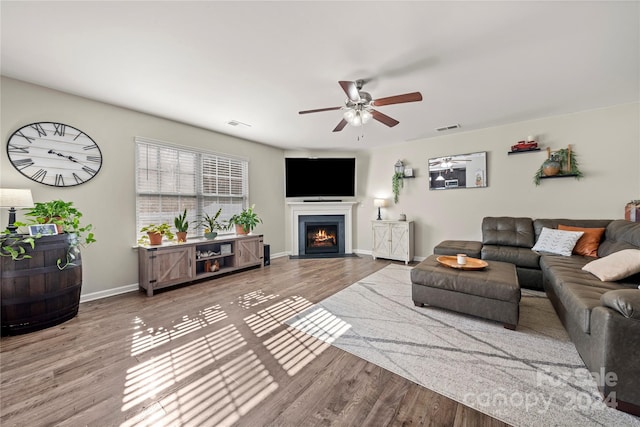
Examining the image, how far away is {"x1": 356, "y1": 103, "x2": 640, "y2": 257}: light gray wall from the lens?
11.6ft

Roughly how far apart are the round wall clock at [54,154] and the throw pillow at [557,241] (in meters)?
6.31

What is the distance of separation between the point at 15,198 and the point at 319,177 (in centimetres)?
473

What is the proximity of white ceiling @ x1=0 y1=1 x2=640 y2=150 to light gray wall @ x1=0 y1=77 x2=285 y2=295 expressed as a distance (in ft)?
0.66

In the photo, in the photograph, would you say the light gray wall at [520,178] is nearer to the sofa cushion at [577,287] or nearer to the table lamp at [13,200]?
the sofa cushion at [577,287]

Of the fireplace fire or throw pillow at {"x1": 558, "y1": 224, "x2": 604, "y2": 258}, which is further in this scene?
the fireplace fire

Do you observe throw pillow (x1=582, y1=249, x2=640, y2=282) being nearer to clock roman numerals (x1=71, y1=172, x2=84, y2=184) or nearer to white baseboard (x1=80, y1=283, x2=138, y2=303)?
white baseboard (x1=80, y1=283, x2=138, y2=303)

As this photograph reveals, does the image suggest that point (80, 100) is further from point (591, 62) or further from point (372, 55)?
point (591, 62)

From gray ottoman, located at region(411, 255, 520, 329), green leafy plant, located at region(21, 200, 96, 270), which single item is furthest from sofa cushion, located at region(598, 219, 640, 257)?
green leafy plant, located at region(21, 200, 96, 270)

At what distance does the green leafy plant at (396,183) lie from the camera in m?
5.45

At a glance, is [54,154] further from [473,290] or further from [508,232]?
[508,232]

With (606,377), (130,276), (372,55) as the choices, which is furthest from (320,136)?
(606,377)

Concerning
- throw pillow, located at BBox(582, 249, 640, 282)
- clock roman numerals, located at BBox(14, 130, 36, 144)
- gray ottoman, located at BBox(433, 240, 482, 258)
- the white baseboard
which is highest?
clock roman numerals, located at BBox(14, 130, 36, 144)

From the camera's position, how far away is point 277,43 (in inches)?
84.0

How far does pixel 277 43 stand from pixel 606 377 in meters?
3.31
